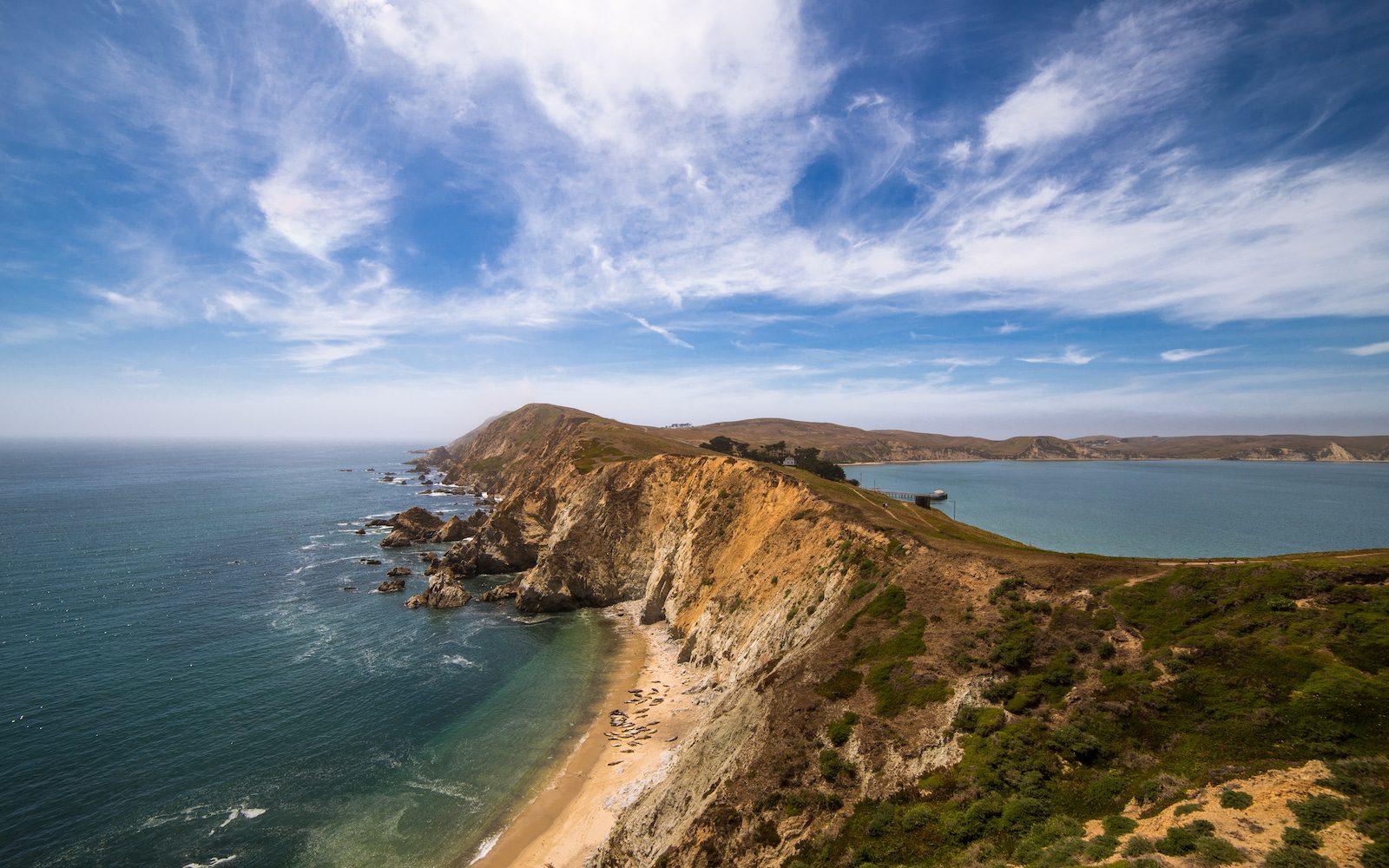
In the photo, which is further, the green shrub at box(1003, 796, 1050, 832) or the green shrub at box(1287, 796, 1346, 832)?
the green shrub at box(1003, 796, 1050, 832)

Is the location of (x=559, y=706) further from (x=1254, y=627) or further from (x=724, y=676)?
(x=1254, y=627)

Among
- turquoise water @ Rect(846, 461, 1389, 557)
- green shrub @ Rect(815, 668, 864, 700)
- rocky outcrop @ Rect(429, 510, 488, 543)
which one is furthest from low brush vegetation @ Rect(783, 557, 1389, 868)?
rocky outcrop @ Rect(429, 510, 488, 543)

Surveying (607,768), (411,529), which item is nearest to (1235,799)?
(607,768)

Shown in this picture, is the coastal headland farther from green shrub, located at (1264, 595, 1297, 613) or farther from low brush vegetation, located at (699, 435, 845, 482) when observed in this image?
low brush vegetation, located at (699, 435, 845, 482)

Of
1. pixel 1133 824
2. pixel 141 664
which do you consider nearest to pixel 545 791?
pixel 1133 824

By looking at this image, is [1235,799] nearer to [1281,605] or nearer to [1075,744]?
[1075,744]
